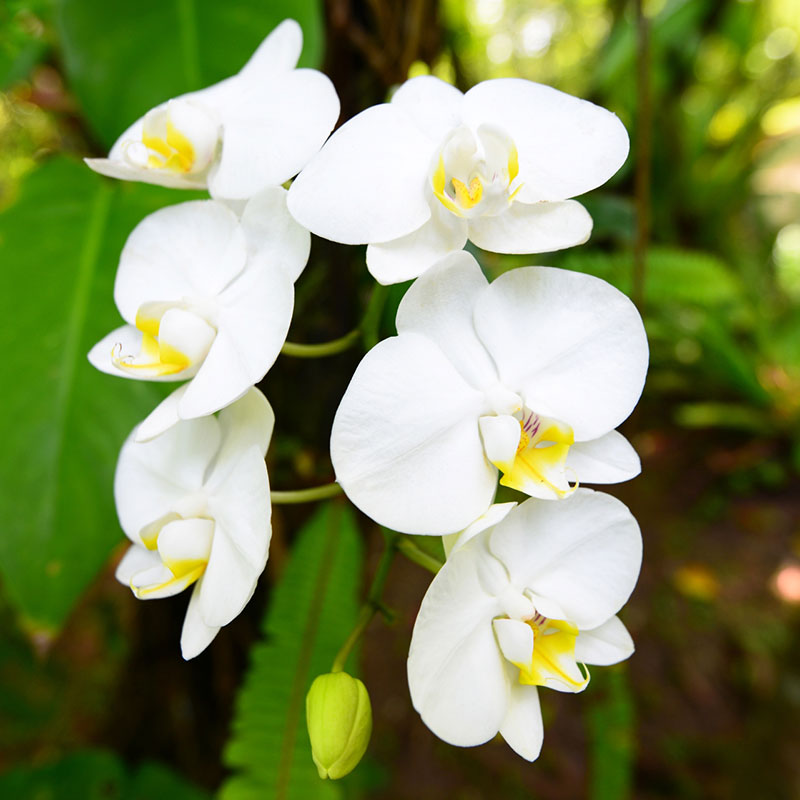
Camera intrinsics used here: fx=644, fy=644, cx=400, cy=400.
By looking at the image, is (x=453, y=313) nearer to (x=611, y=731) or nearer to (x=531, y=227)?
(x=531, y=227)

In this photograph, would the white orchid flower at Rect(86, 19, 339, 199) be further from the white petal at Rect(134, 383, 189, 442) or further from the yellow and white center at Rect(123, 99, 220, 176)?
the white petal at Rect(134, 383, 189, 442)

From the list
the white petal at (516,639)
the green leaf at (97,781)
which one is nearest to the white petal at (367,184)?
the white petal at (516,639)

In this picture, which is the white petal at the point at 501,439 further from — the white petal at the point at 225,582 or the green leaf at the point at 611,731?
the green leaf at the point at 611,731

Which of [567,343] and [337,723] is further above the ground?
[567,343]

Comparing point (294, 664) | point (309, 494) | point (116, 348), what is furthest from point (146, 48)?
point (294, 664)

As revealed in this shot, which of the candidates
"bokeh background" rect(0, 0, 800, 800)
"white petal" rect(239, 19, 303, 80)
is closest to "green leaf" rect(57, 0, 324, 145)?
"bokeh background" rect(0, 0, 800, 800)

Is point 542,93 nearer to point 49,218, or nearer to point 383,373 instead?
point 383,373
